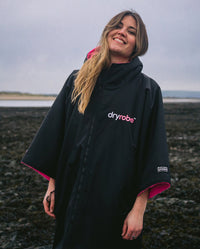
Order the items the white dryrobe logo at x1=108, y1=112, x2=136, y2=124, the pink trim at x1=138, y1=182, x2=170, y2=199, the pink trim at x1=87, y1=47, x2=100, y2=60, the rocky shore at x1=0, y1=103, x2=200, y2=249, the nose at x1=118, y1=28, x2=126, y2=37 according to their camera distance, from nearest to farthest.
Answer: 1. the pink trim at x1=138, y1=182, x2=170, y2=199
2. the white dryrobe logo at x1=108, y1=112, x2=136, y2=124
3. the nose at x1=118, y1=28, x2=126, y2=37
4. the pink trim at x1=87, y1=47, x2=100, y2=60
5. the rocky shore at x1=0, y1=103, x2=200, y2=249

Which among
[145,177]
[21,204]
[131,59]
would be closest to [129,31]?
[131,59]

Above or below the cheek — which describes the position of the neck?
below

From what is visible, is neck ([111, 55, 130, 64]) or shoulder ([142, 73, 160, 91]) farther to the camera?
neck ([111, 55, 130, 64])

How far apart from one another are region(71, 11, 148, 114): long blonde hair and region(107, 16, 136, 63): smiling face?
4cm

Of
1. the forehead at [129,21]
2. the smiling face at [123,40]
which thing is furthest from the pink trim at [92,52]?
the forehead at [129,21]

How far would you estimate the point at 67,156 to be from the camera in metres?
2.55

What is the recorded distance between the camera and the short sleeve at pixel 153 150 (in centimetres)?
229

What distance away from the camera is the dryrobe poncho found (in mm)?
2367

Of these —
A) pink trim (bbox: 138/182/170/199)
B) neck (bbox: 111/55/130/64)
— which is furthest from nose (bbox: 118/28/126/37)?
pink trim (bbox: 138/182/170/199)

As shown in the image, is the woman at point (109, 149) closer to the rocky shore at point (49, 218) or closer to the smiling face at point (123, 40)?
the smiling face at point (123, 40)

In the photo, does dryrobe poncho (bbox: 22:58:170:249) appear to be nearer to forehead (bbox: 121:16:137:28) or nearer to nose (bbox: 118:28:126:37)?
nose (bbox: 118:28:126:37)

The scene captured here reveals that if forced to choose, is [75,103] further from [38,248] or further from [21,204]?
[21,204]

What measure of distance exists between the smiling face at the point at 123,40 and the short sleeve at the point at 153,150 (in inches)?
17.1

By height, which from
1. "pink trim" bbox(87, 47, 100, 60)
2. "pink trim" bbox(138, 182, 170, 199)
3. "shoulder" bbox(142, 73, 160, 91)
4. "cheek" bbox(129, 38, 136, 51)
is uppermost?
"cheek" bbox(129, 38, 136, 51)
